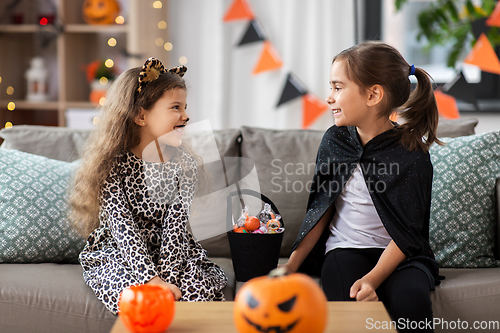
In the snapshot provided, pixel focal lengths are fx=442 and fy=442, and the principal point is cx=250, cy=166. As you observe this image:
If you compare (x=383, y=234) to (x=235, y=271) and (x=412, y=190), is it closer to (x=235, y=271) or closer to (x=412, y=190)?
(x=412, y=190)

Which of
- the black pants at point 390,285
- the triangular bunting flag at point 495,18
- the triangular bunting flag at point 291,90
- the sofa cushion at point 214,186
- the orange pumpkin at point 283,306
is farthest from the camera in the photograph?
the triangular bunting flag at point 291,90

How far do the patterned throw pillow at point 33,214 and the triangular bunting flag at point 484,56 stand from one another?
87.7 inches

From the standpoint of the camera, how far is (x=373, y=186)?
1362mm

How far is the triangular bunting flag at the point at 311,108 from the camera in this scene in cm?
268

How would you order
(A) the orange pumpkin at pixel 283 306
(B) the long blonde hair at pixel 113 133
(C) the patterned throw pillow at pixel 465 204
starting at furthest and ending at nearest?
1. (C) the patterned throw pillow at pixel 465 204
2. (B) the long blonde hair at pixel 113 133
3. (A) the orange pumpkin at pixel 283 306

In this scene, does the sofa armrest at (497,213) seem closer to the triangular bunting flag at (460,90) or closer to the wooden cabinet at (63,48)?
the triangular bunting flag at (460,90)

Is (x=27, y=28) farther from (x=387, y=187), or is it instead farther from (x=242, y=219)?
(x=387, y=187)

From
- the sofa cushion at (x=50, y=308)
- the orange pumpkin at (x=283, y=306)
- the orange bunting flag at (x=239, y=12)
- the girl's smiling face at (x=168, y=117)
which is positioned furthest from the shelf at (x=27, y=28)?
the orange pumpkin at (x=283, y=306)

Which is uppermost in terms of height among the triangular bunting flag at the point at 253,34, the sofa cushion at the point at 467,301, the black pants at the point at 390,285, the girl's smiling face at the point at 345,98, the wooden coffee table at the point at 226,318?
the triangular bunting flag at the point at 253,34

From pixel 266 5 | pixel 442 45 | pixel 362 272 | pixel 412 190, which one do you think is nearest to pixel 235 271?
pixel 362 272

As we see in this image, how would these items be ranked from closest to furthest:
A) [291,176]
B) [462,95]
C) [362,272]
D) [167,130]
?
1. [362,272]
2. [167,130]
3. [291,176]
4. [462,95]

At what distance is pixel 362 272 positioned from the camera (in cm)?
127

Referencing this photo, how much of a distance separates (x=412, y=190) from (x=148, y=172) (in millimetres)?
811

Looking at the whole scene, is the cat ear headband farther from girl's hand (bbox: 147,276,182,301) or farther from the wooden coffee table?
the wooden coffee table
